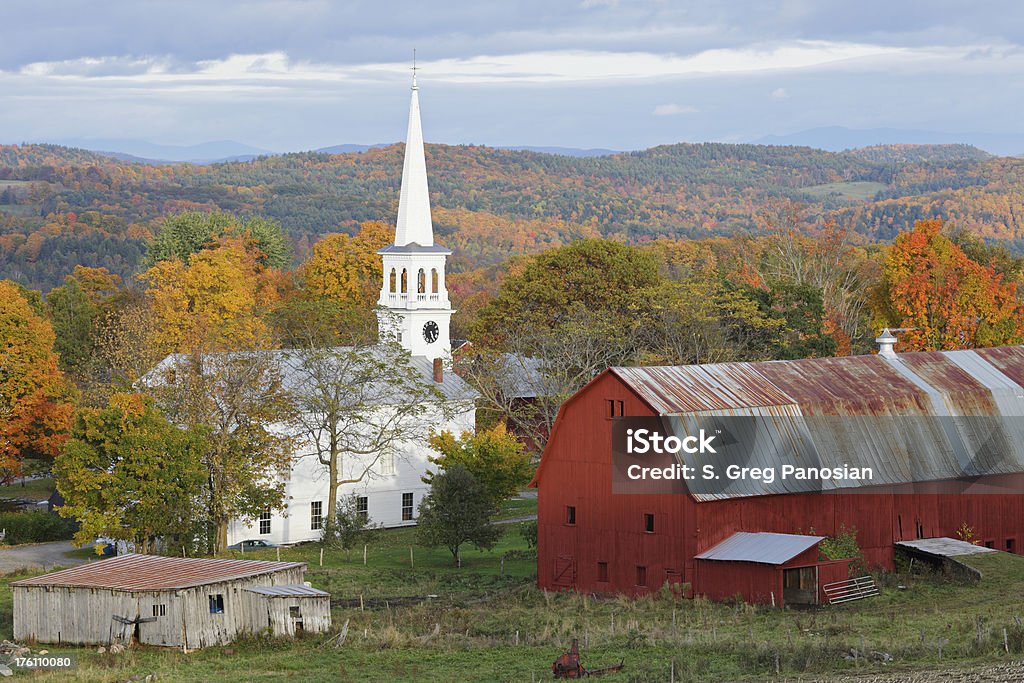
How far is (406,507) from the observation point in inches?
2562

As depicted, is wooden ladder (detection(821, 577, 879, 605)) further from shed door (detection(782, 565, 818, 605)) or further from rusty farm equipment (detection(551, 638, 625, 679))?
rusty farm equipment (detection(551, 638, 625, 679))

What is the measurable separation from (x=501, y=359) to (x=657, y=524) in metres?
25.6

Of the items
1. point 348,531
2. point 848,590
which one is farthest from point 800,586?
point 348,531

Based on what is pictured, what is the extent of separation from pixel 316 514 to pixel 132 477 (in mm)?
12792

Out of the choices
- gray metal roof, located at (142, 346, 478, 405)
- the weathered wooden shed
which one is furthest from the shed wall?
gray metal roof, located at (142, 346, 478, 405)

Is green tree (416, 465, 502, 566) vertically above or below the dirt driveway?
above

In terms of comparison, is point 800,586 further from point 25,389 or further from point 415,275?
point 25,389

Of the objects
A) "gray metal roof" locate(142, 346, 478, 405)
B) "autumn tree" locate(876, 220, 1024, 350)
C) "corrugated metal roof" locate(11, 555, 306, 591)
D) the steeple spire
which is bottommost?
"corrugated metal roof" locate(11, 555, 306, 591)

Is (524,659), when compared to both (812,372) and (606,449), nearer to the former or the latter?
(606,449)

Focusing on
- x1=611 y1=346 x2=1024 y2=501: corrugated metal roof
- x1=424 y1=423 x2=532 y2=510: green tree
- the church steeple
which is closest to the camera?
x1=611 y1=346 x2=1024 y2=501: corrugated metal roof

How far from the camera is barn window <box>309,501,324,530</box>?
61803mm

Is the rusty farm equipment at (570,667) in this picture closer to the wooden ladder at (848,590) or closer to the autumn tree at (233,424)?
the wooden ladder at (848,590)

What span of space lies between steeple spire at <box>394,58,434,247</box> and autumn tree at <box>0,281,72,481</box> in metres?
17.6

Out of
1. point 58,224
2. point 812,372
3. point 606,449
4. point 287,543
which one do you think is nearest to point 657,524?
point 606,449
